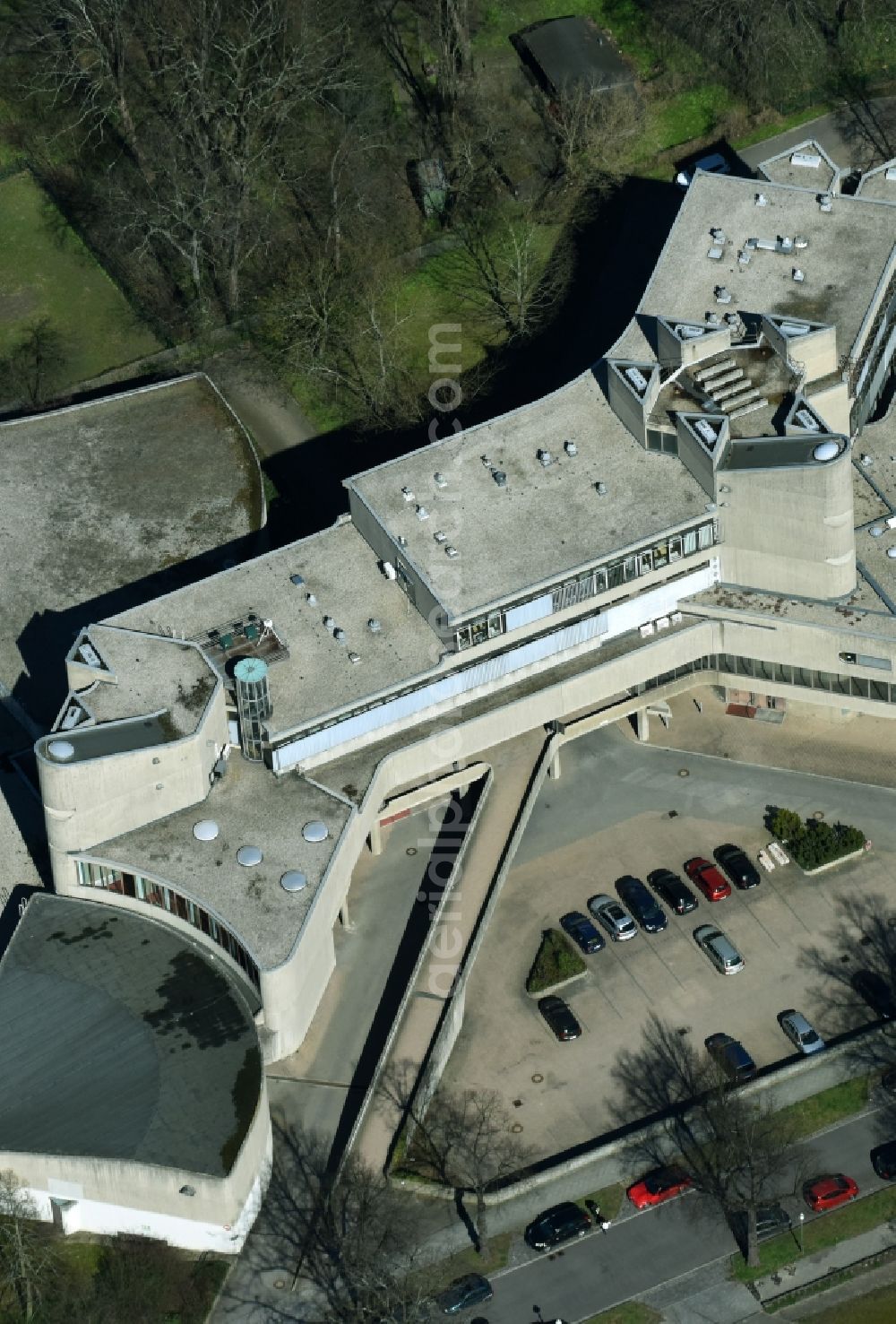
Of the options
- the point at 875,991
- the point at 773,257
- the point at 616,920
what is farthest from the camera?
the point at 773,257

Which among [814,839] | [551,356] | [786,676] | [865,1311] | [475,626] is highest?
[551,356]

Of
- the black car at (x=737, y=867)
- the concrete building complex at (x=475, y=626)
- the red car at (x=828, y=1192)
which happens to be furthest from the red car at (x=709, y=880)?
the red car at (x=828, y=1192)

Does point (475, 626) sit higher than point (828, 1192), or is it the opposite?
point (475, 626)

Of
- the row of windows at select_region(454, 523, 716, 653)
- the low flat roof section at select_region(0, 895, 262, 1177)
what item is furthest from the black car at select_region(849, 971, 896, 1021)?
the low flat roof section at select_region(0, 895, 262, 1177)

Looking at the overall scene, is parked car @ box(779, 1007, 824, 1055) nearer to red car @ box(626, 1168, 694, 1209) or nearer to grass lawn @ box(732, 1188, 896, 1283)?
grass lawn @ box(732, 1188, 896, 1283)

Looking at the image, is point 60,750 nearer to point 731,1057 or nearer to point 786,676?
point 731,1057

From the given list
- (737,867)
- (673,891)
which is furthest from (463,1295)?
(737,867)

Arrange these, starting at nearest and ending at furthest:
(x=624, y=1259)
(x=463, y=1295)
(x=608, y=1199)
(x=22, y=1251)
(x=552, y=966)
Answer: (x=22, y=1251) → (x=463, y=1295) → (x=624, y=1259) → (x=608, y=1199) → (x=552, y=966)
